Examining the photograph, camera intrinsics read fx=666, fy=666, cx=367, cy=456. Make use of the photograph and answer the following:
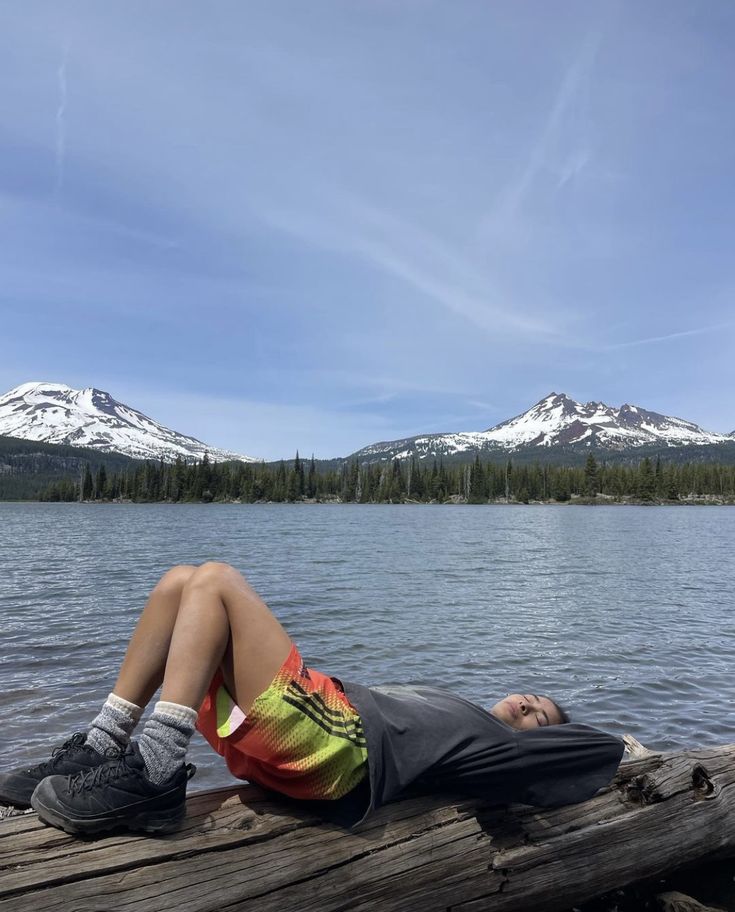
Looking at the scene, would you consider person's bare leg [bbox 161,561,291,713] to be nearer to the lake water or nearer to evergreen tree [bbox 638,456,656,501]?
the lake water

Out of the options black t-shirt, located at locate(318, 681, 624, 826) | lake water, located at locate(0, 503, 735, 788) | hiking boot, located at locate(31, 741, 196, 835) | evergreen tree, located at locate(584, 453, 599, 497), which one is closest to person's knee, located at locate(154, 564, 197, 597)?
hiking boot, located at locate(31, 741, 196, 835)

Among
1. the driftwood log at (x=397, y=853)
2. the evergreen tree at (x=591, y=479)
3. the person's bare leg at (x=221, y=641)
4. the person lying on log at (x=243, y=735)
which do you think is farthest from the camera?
the evergreen tree at (x=591, y=479)

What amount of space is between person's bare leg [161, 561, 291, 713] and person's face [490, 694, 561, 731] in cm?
191

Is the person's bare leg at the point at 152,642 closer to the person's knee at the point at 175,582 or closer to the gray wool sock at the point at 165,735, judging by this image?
the person's knee at the point at 175,582

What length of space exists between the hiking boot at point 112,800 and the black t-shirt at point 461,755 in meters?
0.93

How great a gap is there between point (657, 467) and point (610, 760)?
19198cm

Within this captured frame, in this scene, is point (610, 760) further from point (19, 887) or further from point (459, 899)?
point (19, 887)

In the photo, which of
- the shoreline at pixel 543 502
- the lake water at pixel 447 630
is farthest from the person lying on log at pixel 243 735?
the shoreline at pixel 543 502

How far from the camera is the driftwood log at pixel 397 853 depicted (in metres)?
3.24

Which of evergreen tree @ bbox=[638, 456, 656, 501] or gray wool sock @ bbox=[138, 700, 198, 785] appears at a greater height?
evergreen tree @ bbox=[638, 456, 656, 501]

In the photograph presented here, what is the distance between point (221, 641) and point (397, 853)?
5.28 ft

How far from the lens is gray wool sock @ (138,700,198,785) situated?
142 inches

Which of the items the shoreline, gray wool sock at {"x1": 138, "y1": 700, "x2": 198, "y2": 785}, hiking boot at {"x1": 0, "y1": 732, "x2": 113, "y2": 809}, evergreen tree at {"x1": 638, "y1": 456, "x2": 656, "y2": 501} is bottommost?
the shoreline

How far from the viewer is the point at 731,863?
5.41m
